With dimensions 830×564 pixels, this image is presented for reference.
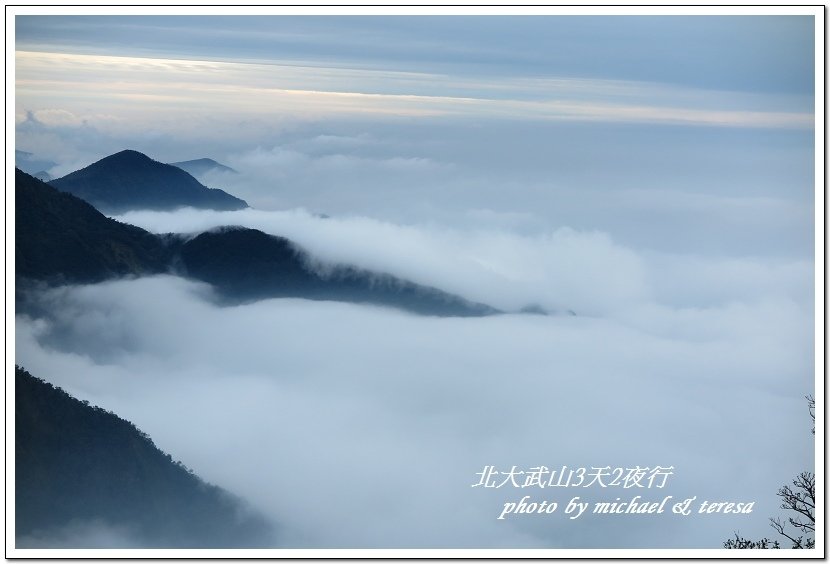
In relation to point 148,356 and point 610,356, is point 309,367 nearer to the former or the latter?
point 148,356

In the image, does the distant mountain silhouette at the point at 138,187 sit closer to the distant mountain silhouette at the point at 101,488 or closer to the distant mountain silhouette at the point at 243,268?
the distant mountain silhouette at the point at 243,268

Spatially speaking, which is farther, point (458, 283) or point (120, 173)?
point (458, 283)

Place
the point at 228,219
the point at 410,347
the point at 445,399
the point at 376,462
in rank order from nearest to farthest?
the point at 376,462 → the point at 445,399 → the point at 410,347 → the point at 228,219

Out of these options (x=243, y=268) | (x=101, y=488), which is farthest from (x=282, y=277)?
(x=101, y=488)

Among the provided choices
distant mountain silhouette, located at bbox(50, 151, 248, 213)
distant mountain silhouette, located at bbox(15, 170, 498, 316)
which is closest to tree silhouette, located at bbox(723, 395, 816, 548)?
distant mountain silhouette, located at bbox(15, 170, 498, 316)

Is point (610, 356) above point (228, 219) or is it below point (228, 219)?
below

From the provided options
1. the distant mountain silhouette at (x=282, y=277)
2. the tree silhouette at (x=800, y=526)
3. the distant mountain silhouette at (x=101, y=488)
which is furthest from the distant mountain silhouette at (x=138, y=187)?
the tree silhouette at (x=800, y=526)
